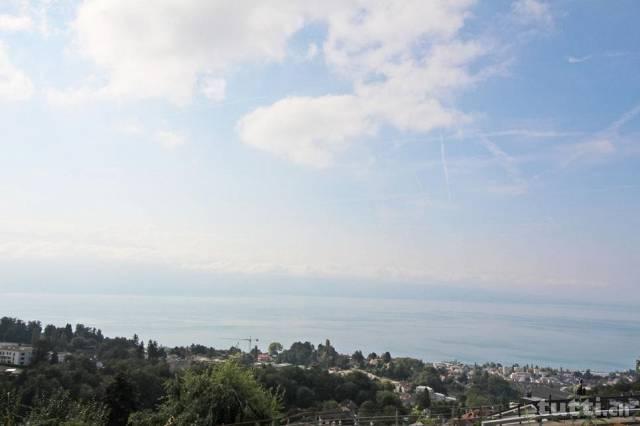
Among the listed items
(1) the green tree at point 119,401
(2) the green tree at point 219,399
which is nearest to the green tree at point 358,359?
(1) the green tree at point 119,401

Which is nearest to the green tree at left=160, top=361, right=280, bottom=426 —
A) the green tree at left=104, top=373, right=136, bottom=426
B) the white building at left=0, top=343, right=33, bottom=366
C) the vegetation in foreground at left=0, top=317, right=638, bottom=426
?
the vegetation in foreground at left=0, top=317, right=638, bottom=426

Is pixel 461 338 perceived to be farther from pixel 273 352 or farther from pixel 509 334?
pixel 273 352

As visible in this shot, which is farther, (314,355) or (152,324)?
(152,324)

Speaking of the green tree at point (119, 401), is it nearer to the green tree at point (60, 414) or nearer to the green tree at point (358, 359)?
the green tree at point (60, 414)

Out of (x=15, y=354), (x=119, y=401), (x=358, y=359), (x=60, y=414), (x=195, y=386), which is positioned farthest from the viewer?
(x=358, y=359)

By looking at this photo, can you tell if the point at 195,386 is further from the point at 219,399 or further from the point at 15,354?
the point at 15,354

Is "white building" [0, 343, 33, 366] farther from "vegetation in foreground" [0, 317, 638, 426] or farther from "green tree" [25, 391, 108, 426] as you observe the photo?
"green tree" [25, 391, 108, 426]

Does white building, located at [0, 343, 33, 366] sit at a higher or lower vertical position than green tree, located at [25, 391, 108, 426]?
lower

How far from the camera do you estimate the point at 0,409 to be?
30.5ft

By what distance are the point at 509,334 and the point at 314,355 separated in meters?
87.5

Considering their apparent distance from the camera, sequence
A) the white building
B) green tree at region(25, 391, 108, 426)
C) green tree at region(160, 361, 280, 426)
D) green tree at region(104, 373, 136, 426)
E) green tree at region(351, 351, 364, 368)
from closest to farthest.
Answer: green tree at region(25, 391, 108, 426) → green tree at region(160, 361, 280, 426) → green tree at region(104, 373, 136, 426) → the white building → green tree at region(351, 351, 364, 368)

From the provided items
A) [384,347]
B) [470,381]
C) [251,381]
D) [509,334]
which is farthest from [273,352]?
[251,381]

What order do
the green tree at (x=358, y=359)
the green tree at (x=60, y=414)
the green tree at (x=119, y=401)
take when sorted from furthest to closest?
1. the green tree at (x=358, y=359)
2. the green tree at (x=119, y=401)
3. the green tree at (x=60, y=414)

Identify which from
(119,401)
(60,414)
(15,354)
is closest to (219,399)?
(60,414)
